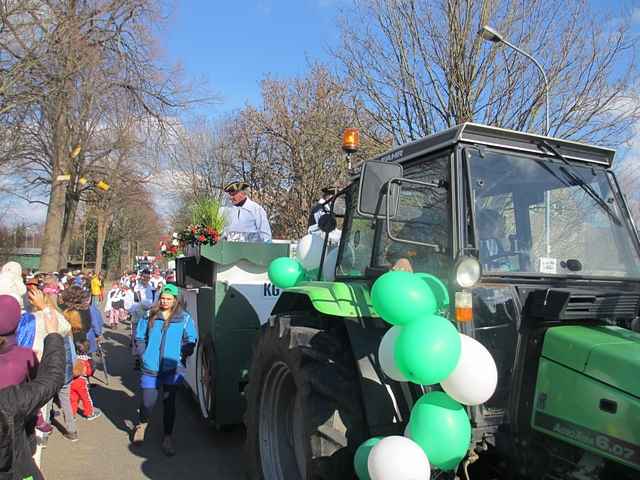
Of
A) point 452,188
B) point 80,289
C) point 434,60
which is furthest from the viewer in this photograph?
point 434,60

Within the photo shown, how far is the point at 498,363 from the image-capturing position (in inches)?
105

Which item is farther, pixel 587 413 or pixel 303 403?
pixel 303 403

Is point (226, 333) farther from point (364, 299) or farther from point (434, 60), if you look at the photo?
point (434, 60)

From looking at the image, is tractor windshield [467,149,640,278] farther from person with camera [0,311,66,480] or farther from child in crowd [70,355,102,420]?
child in crowd [70,355,102,420]

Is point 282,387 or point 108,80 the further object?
point 108,80

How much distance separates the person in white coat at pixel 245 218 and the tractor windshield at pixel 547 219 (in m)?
4.07

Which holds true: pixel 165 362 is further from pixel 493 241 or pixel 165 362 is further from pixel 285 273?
pixel 493 241

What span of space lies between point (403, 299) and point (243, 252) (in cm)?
343

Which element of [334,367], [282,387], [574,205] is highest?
[574,205]

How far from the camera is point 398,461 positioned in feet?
7.60

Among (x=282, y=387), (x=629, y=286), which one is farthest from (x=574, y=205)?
(x=282, y=387)

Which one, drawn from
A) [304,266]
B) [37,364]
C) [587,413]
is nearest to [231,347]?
[304,266]

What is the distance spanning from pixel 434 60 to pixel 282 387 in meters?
10.8

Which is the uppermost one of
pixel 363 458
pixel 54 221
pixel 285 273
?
pixel 54 221
